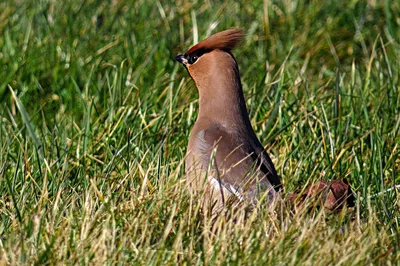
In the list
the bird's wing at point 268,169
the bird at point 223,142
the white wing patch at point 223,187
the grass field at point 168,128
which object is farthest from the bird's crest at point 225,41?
the white wing patch at point 223,187

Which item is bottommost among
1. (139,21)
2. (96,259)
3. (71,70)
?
(96,259)

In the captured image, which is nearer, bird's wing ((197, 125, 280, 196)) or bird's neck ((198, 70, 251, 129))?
bird's wing ((197, 125, 280, 196))

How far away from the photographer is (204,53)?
15.8 ft

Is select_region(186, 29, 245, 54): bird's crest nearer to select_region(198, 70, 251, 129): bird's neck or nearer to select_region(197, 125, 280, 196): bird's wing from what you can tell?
select_region(198, 70, 251, 129): bird's neck

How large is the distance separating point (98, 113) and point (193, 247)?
2.09 m

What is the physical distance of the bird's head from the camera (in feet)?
15.4

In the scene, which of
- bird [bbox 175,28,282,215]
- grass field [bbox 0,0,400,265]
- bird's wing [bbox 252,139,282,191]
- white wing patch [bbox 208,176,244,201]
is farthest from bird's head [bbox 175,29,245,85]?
white wing patch [bbox 208,176,244,201]

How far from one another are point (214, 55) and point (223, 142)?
1.89 feet

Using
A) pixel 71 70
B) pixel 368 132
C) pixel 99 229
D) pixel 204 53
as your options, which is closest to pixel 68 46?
pixel 71 70

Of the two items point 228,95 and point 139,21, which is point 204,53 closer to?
point 228,95

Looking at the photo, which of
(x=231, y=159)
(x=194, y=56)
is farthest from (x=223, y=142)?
(x=194, y=56)

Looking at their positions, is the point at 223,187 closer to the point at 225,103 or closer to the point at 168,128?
the point at 225,103

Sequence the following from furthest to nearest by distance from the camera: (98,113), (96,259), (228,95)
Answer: (98,113) → (228,95) → (96,259)

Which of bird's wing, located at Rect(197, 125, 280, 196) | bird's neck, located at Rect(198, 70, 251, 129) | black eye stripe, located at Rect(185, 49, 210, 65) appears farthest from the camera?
black eye stripe, located at Rect(185, 49, 210, 65)
